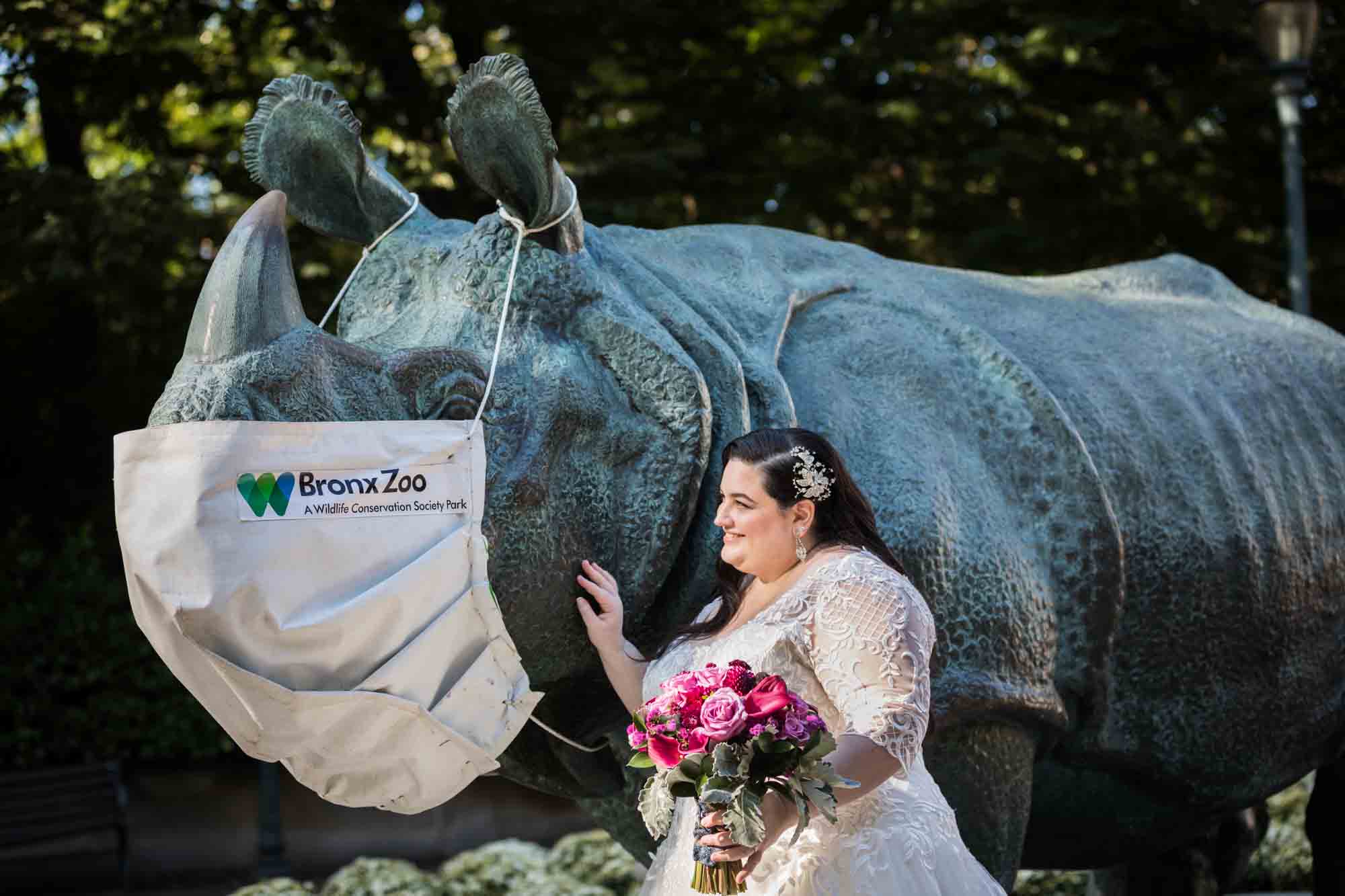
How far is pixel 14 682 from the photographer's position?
1173 cm

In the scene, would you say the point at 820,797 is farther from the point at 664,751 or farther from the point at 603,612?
the point at 603,612

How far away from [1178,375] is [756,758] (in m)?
2.29

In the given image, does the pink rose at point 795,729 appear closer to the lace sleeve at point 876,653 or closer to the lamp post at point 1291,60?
the lace sleeve at point 876,653

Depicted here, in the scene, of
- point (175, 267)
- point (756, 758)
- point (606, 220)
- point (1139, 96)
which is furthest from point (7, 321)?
point (756, 758)

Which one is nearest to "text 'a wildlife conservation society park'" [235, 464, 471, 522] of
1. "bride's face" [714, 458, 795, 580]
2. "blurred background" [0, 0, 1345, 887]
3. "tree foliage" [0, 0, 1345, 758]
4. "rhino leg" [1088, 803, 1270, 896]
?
"bride's face" [714, 458, 795, 580]

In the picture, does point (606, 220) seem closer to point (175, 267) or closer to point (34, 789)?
point (175, 267)

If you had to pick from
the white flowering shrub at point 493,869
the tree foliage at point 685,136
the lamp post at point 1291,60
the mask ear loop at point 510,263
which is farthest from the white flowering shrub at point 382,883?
the lamp post at point 1291,60

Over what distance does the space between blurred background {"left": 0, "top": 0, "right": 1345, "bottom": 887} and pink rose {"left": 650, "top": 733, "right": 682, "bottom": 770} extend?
7641 millimetres

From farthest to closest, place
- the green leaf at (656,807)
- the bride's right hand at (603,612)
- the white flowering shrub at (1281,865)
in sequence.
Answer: the white flowering shrub at (1281,865), the bride's right hand at (603,612), the green leaf at (656,807)

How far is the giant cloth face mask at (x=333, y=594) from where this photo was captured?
3.18 m

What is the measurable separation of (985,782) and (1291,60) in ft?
23.4

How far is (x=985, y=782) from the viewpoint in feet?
13.1

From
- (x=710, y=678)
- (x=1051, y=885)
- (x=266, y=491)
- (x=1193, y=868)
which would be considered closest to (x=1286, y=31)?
(x=1051, y=885)

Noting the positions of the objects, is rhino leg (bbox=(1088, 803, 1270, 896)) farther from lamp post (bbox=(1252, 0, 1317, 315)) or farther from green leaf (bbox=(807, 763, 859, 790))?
lamp post (bbox=(1252, 0, 1317, 315))
